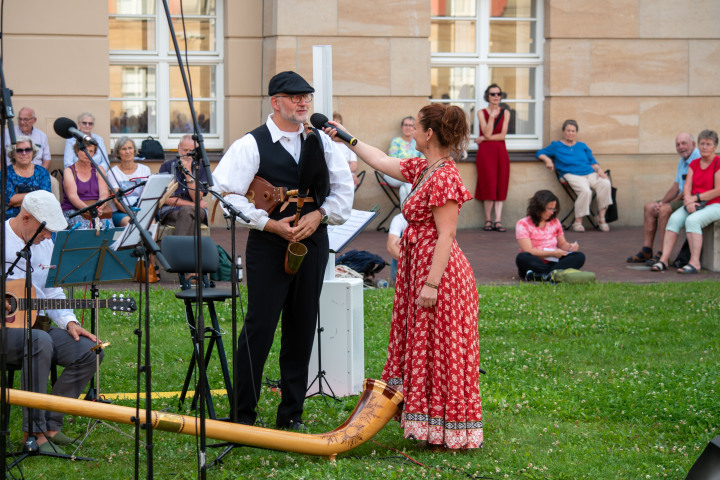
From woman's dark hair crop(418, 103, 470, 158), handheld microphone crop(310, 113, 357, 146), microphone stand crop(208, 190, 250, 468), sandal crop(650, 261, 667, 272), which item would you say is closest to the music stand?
microphone stand crop(208, 190, 250, 468)

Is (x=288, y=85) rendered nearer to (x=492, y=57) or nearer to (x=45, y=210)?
(x=45, y=210)

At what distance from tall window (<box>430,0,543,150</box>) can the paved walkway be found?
2222 millimetres

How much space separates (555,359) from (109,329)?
415cm

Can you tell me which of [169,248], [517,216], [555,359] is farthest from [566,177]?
[169,248]

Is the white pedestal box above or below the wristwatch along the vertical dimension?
below

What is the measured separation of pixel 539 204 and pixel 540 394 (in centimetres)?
480

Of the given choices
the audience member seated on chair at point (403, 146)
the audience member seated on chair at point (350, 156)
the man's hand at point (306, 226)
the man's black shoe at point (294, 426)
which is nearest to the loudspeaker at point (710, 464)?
the man's black shoe at point (294, 426)

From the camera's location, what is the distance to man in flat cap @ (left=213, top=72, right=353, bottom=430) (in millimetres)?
5910

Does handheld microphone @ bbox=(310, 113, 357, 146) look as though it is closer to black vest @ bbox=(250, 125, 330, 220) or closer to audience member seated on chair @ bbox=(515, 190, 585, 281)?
black vest @ bbox=(250, 125, 330, 220)

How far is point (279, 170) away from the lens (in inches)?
236

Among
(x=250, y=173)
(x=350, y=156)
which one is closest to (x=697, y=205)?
(x=350, y=156)

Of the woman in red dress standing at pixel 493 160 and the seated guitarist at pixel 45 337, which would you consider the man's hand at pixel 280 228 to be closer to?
the seated guitarist at pixel 45 337

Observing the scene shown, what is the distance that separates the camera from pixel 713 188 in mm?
12492

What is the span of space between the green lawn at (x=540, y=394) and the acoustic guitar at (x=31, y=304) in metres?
0.81
